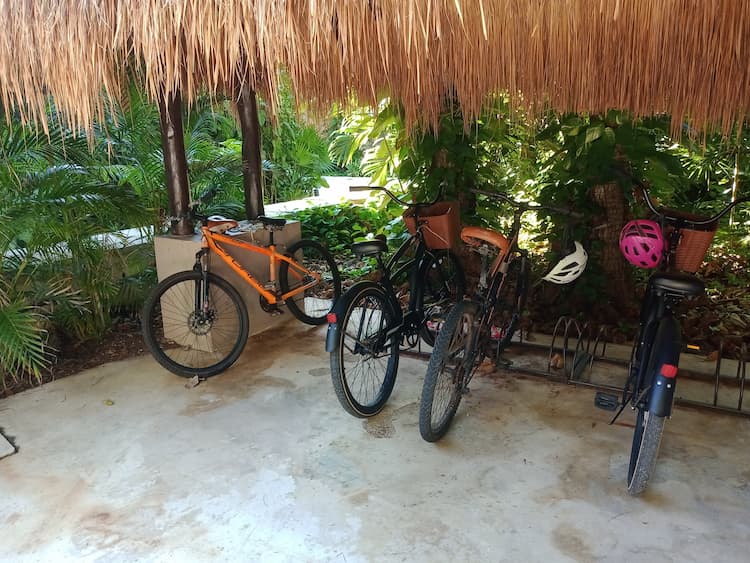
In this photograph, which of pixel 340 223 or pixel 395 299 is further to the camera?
pixel 340 223

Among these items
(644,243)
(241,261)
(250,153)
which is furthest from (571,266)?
(250,153)

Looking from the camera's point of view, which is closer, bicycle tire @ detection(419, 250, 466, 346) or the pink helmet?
the pink helmet

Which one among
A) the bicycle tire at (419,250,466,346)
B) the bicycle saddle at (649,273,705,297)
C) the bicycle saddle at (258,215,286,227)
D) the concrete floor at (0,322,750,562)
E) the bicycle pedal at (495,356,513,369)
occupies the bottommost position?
the concrete floor at (0,322,750,562)

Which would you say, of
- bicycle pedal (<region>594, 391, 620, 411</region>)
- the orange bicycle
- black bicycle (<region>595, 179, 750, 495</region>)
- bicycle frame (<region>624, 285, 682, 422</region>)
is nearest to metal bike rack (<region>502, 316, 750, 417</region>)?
bicycle pedal (<region>594, 391, 620, 411</region>)

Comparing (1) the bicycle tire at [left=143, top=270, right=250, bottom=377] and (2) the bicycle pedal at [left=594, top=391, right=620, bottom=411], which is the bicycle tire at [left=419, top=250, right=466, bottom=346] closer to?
(2) the bicycle pedal at [left=594, top=391, right=620, bottom=411]

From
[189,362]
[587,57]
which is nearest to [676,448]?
[587,57]

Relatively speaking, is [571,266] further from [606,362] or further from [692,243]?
[606,362]

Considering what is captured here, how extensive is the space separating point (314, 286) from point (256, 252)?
646 millimetres

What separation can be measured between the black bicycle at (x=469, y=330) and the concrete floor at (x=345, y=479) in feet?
0.58

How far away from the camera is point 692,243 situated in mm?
2789

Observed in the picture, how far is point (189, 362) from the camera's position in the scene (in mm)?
3854

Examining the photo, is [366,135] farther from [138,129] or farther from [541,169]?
[138,129]

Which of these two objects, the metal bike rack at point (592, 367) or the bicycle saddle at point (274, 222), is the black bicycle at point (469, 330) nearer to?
the metal bike rack at point (592, 367)

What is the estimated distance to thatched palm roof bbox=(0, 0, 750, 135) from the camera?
2217mm
